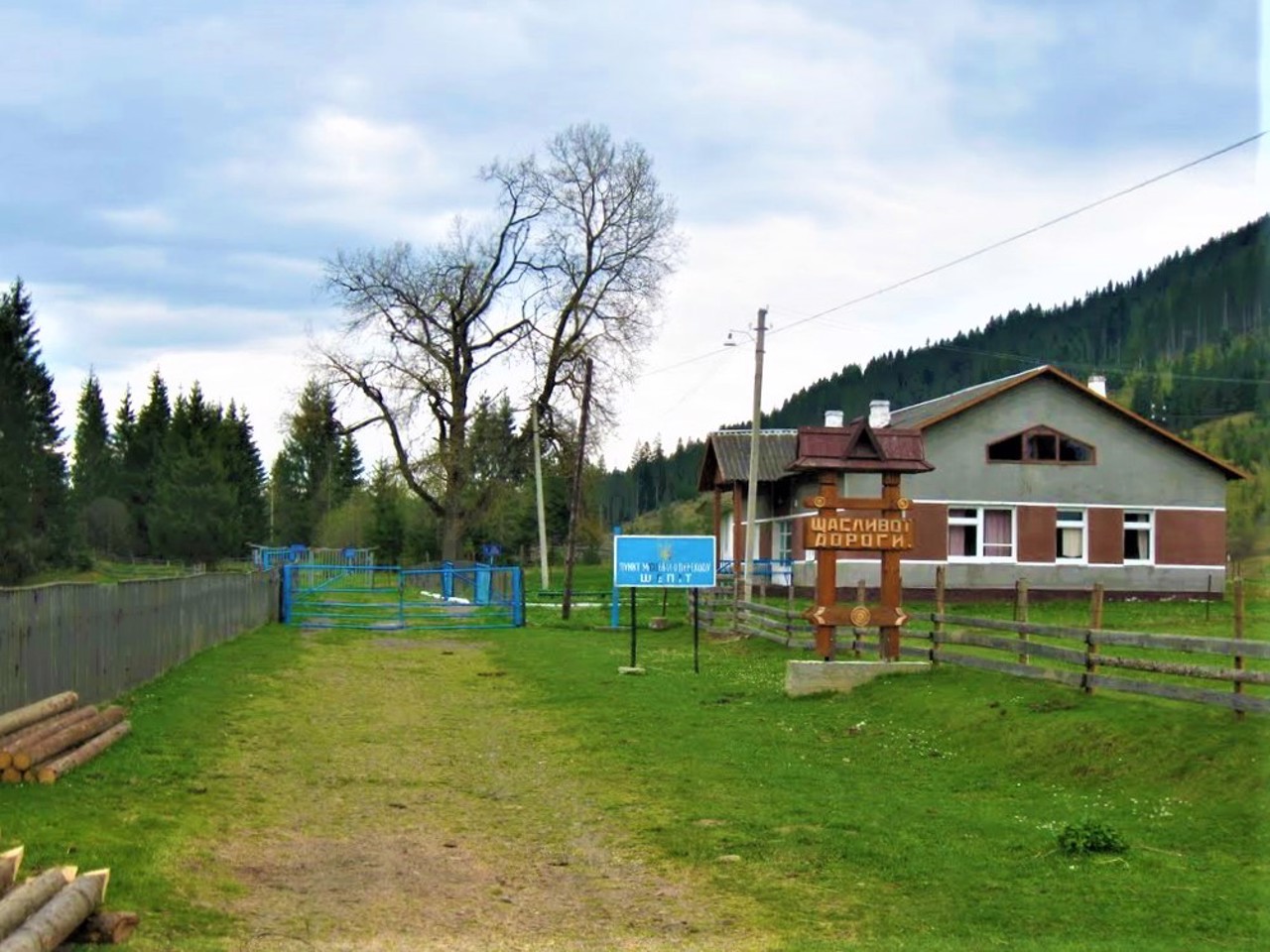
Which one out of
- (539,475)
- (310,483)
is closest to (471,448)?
(539,475)

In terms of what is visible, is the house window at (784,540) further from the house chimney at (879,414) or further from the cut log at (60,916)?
the cut log at (60,916)

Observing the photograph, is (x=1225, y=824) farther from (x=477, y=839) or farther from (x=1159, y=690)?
(x=477, y=839)

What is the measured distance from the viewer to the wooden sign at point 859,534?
63.9 feet

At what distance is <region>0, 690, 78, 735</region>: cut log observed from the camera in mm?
11578

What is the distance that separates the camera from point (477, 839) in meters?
10.3

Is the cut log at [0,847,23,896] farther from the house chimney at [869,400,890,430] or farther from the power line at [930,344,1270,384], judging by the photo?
the power line at [930,344,1270,384]

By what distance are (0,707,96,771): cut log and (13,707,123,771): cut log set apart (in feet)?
0.14

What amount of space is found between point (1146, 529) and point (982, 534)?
516 centimetres

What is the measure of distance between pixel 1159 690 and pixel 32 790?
987 centimetres

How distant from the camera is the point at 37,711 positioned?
12359 mm

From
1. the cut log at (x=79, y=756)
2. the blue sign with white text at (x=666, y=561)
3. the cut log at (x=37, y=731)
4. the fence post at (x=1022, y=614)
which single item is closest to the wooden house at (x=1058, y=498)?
the blue sign with white text at (x=666, y=561)

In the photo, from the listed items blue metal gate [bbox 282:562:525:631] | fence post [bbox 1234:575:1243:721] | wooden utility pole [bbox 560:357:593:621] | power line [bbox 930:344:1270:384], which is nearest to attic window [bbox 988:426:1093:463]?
wooden utility pole [bbox 560:357:593:621]

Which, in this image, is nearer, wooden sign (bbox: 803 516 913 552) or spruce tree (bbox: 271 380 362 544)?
wooden sign (bbox: 803 516 913 552)

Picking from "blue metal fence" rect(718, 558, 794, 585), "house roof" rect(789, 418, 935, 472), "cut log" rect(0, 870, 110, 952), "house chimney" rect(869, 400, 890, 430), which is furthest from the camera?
"house chimney" rect(869, 400, 890, 430)
